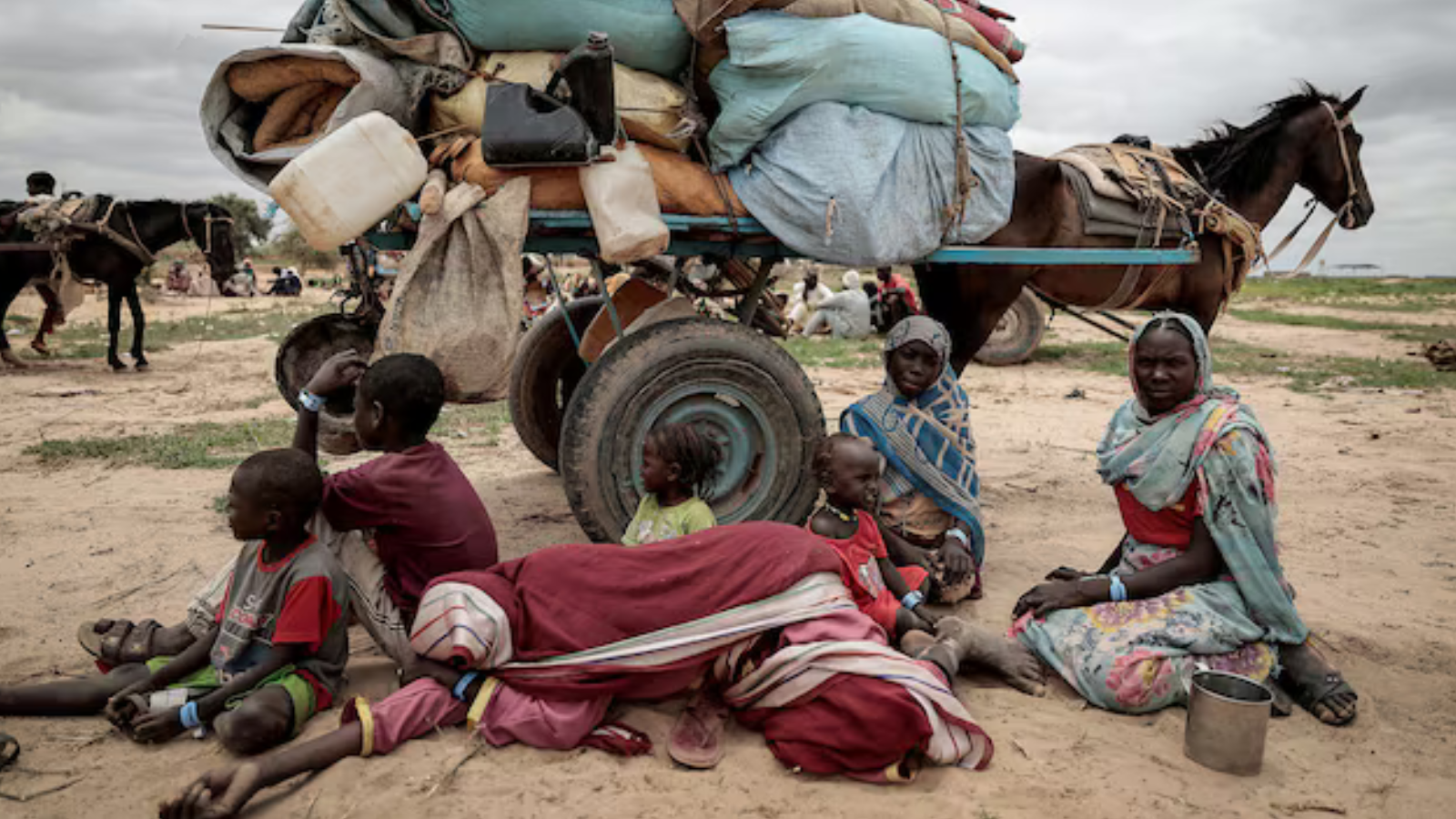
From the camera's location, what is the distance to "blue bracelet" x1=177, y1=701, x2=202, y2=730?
2.55 meters

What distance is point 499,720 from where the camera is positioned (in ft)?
8.43

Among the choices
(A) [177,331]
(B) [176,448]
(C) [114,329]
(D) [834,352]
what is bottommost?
(A) [177,331]

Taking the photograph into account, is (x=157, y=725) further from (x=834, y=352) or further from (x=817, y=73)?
(x=834, y=352)

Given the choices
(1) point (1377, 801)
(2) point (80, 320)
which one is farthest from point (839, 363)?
(2) point (80, 320)

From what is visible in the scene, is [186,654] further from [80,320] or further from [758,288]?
[80,320]

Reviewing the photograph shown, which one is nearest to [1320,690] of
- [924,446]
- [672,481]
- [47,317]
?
[924,446]

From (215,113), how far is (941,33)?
301 cm

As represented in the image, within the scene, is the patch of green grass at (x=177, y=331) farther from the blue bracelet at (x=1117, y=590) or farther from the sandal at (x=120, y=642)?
the blue bracelet at (x=1117, y=590)

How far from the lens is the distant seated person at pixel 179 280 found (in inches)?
1046

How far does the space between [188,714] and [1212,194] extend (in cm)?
614

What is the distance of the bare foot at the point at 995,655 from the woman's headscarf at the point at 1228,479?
679 mm

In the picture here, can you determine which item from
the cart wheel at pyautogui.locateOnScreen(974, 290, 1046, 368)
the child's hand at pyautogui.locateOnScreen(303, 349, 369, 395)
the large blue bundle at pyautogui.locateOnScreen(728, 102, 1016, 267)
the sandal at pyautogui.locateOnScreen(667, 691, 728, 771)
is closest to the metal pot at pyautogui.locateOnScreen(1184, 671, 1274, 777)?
the sandal at pyautogui.locateOnScreen(667, 691, 728, 771)

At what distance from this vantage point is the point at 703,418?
3811 millimetres

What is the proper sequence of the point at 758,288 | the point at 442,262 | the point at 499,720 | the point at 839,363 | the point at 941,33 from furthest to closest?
1. the point at 839,363
2. the point at 758,288
3. the point at 941,33
4. the point at 442,262
5. the point at 499,720
